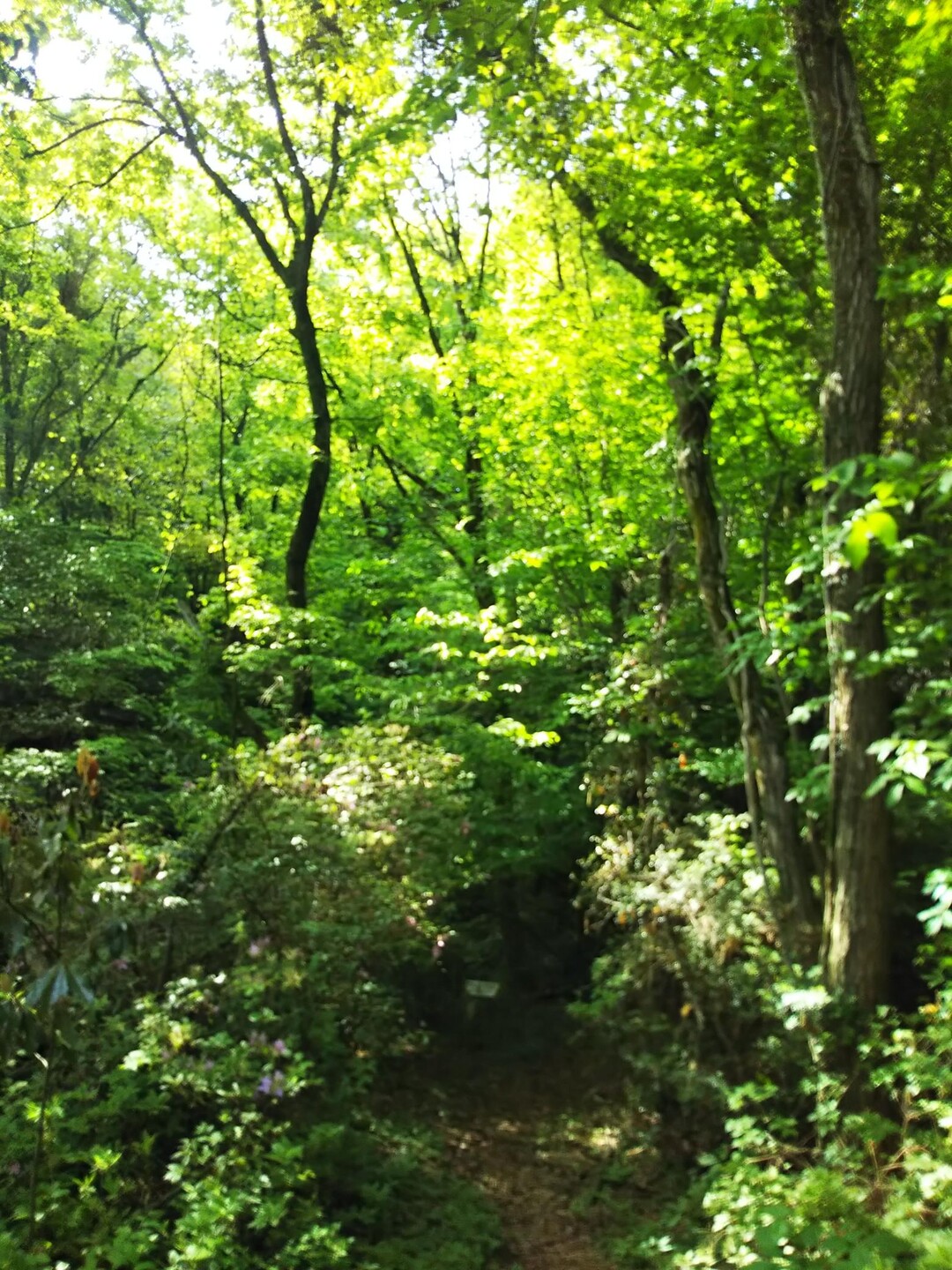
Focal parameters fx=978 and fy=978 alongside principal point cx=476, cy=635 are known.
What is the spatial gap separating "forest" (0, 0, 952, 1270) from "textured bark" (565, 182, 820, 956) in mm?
37

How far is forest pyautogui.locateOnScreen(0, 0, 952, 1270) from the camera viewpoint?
4.66 m

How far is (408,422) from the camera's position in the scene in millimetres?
12977

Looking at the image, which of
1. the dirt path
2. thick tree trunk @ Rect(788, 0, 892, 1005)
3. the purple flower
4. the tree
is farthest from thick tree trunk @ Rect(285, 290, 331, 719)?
thick tree trunk @ Rect(788, 0, 892, 1005)

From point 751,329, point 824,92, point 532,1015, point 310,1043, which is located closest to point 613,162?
point 751,329

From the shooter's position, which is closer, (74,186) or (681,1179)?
(681,1179)

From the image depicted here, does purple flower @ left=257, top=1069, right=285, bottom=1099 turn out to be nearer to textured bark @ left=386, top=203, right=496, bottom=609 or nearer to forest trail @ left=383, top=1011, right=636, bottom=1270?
Result: forest trail @ left=383, top=1011, right=636, bottom=1270

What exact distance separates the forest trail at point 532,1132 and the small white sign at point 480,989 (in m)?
0.49

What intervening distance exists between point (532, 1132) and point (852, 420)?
235 inches

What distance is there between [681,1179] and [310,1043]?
2.64 metres

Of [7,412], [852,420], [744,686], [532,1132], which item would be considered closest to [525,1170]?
[532,1132]

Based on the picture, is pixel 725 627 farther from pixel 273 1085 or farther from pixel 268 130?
pixel 268 130

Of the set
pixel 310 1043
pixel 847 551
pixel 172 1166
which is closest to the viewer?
pixel 847 551

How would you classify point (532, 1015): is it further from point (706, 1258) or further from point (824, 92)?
point (824, 92)

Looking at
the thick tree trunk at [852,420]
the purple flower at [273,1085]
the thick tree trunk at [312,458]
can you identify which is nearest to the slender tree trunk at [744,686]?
the thick tree trunk at [852,420]
